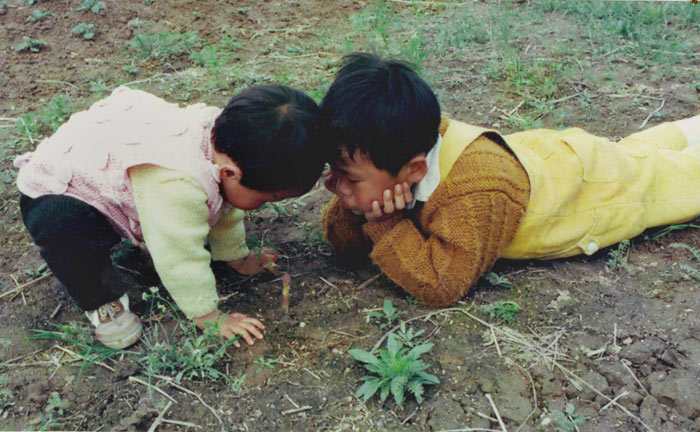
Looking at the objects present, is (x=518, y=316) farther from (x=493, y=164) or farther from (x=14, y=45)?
(x=14, y=45)

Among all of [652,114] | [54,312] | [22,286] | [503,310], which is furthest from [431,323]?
[652,114]

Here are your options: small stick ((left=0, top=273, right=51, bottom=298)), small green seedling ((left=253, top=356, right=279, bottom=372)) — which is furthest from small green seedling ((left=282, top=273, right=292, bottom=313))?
small stick ((left=0, top=273, right=51, bottom=298))

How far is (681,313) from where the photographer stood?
2393mm

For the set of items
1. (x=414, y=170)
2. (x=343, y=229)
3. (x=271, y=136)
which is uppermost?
(x=271, y=136)

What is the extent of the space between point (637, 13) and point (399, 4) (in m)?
2.13


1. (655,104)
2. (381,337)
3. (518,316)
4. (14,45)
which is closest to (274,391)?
(381,337)

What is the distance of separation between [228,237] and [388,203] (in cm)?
72

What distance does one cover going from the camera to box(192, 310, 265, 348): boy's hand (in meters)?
2.32

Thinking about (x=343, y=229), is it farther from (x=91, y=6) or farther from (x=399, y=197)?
(x=91, y=6)

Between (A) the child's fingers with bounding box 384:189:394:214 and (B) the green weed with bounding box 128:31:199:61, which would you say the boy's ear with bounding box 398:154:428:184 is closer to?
(A) the child's fingers with bounding box 384:189:394:214

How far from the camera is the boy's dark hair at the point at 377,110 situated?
219cm

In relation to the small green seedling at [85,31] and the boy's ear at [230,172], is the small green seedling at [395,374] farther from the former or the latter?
the small green seedling at [85,31]

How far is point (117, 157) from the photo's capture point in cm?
221

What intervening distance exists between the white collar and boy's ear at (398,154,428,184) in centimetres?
3
